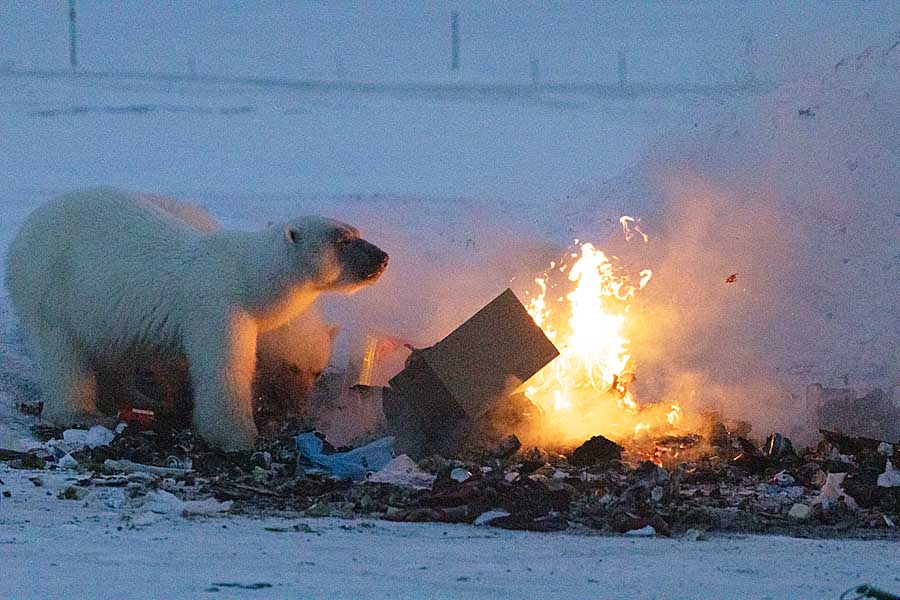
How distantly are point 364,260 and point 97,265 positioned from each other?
1.54 metres

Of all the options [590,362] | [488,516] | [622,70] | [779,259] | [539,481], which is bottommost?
[488,516]

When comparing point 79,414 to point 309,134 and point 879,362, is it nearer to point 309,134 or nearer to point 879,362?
point 879,362

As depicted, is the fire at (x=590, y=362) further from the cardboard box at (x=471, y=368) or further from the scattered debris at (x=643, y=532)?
the scattered debris at (x=643, y=532)

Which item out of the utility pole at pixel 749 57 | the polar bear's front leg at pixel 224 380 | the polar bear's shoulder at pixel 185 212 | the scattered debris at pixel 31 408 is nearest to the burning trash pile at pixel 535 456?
the polar bear's front leg at pixel 224 380

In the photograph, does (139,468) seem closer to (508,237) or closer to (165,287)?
(165,287)

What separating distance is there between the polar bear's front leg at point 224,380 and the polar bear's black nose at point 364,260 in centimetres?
65

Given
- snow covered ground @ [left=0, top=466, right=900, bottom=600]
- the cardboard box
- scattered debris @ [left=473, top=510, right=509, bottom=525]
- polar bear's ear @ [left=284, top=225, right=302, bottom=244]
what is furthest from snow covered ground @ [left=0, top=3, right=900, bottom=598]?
polar bear's ear @ [left=284, top=225, right=302, bottom=244]

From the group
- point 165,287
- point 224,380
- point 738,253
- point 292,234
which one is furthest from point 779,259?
point 165,287

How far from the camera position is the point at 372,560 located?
174 inches

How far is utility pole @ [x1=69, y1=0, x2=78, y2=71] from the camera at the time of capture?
2119 cm

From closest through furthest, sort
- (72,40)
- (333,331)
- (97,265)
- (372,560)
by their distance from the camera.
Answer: (372,560)
(97,265)
(333,331)
(72,40)

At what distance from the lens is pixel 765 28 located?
61.6ft

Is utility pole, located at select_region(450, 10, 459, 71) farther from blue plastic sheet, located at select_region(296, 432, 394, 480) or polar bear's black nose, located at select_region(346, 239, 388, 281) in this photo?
blue plastic sheet, located at select_region(296, 432, 394, 480)

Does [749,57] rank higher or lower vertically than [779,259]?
higher
